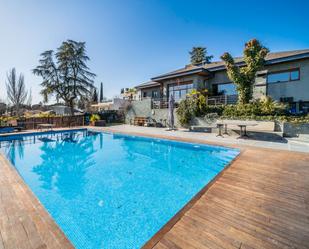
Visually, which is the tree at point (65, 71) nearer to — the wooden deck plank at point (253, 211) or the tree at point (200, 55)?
the tree at point (200, 55)

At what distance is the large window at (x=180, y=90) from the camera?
16609 mm

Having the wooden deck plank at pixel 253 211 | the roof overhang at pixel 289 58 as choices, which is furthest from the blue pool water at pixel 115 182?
A: the roof overhang at pixel 289 58

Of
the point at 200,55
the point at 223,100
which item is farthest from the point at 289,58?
the point at 200,55

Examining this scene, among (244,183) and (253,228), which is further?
(244,183)

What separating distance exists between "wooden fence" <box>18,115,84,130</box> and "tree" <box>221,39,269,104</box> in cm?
1543

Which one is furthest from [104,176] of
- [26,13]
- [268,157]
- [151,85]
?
[151,85]

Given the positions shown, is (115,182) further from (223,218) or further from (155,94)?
(155,94)

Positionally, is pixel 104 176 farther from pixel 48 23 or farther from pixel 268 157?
pixel 48 23

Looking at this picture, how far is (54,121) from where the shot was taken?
16078mm

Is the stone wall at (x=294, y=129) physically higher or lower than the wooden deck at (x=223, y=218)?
higher

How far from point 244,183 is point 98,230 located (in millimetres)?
3273

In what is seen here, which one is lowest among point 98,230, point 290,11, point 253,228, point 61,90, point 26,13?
point 98,230

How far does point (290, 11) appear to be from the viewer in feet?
32.3

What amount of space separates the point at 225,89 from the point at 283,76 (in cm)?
426
